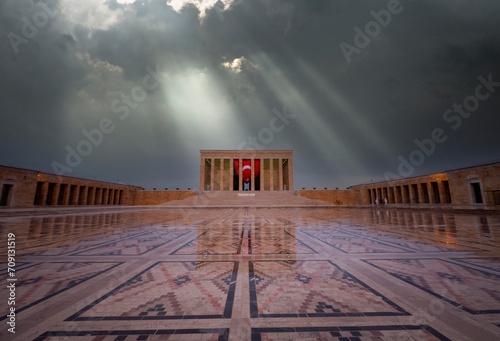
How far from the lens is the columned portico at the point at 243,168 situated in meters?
45.9

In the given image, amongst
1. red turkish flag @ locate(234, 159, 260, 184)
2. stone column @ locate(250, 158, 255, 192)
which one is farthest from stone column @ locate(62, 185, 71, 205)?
stone column @ locate(250, 158, 255, 192)

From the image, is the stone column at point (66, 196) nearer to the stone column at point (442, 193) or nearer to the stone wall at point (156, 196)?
the stone wall at point (156, 196)

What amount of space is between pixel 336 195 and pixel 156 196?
114 ft

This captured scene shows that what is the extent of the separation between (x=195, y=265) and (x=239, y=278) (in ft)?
3.30

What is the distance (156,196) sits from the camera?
42906 millimetres

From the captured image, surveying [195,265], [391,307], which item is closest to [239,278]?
[195,265]

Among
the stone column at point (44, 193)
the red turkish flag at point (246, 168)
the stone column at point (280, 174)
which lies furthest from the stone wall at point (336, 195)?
the stone column at point (44, 193)

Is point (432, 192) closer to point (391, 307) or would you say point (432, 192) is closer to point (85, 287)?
point (391, 307)

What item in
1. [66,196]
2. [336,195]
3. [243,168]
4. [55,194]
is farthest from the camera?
[243,168]

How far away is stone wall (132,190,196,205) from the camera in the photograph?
4119cm

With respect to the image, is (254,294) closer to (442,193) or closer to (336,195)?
(442,193)

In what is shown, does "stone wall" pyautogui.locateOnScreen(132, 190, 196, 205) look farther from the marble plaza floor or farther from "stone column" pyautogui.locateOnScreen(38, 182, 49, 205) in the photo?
the marble plaza floor

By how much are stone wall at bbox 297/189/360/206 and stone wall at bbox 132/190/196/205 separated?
21.9 meters

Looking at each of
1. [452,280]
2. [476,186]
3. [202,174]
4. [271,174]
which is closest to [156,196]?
[202,174]
